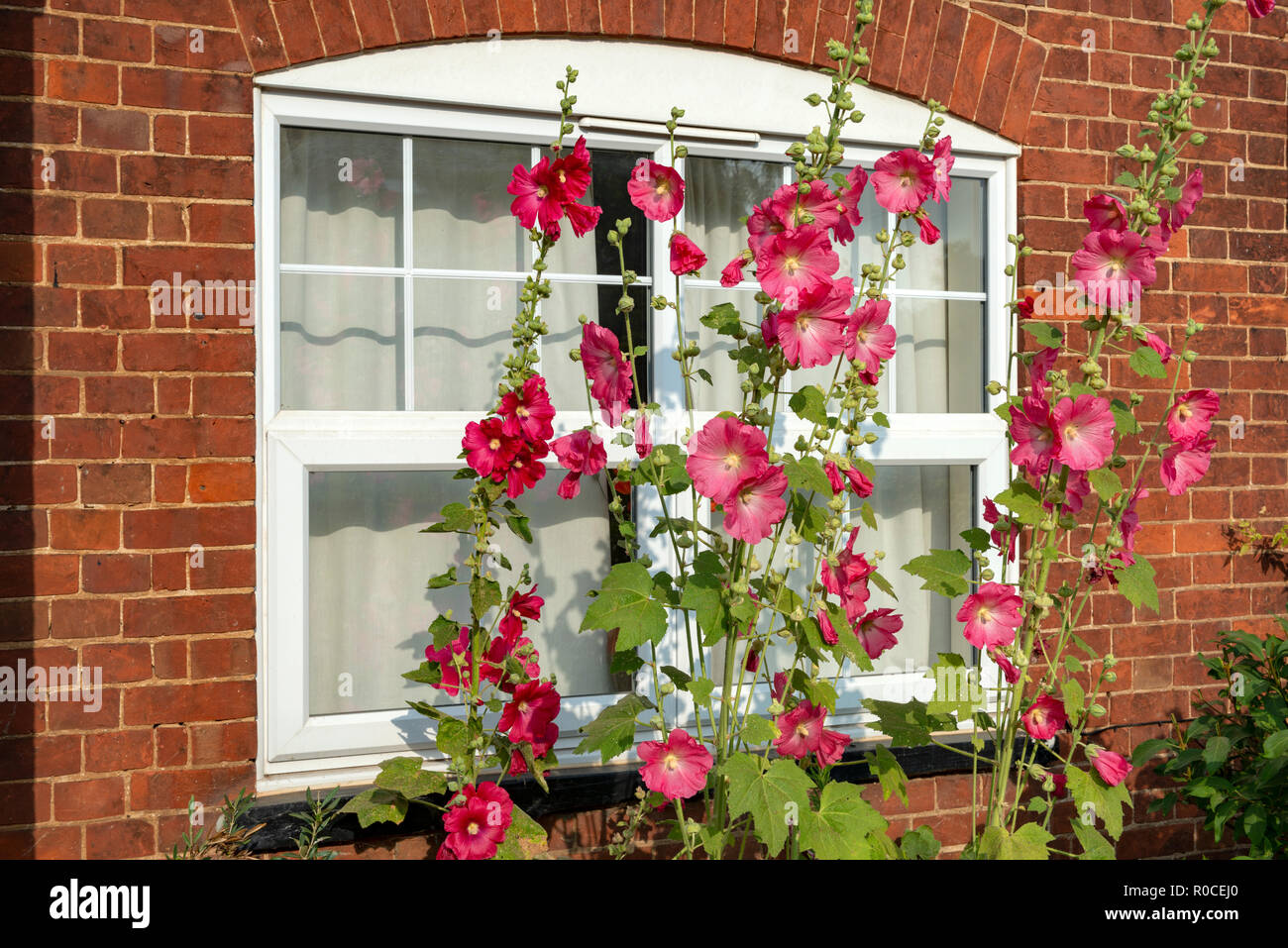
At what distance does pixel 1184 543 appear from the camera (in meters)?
2.92

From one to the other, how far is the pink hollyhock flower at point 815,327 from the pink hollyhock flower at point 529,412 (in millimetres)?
514

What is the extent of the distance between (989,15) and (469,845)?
8.53 feet

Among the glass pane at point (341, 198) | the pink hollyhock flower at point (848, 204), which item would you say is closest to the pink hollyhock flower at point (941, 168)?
the pink hollyhock flower at point (848, 204)

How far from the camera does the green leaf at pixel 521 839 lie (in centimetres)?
192

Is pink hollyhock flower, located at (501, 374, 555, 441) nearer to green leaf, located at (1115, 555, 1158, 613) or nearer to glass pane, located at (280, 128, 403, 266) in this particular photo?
glass pane, located at (280, 128, 403, 266)

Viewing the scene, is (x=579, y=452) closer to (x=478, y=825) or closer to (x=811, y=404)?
(x=811, y=404)

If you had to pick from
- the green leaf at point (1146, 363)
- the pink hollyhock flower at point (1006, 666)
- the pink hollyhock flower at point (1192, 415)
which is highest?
the green leaf at point (1146, 363)

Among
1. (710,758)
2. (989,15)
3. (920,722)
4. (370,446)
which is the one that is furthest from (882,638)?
(989,15)

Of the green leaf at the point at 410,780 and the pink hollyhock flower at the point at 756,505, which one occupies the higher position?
the pink hollyhock flower at the point at 756,505

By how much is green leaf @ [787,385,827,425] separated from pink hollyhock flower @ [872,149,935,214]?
38 centimetres

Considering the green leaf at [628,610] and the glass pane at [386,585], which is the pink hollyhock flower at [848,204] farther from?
the glass pane at [386,585]

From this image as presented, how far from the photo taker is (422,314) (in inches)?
95.0

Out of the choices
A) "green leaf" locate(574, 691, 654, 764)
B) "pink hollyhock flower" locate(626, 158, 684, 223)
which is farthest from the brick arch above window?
"green leaf" locate(574, 691, 654, 764)

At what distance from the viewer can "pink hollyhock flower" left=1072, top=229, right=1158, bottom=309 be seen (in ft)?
5.72
